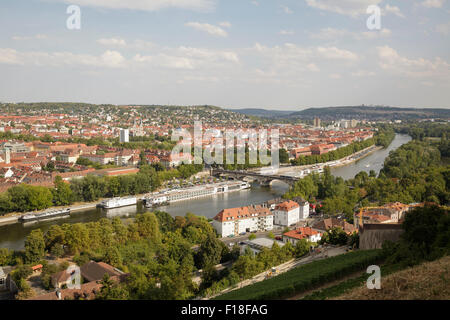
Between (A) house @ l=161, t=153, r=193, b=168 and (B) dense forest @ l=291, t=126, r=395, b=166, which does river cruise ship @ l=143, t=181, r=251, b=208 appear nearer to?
(A) house @ l=161, t=153, r=193, b=168

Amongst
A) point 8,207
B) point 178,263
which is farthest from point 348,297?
point 8,207

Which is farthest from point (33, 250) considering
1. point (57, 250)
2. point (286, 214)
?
point (286, 214)

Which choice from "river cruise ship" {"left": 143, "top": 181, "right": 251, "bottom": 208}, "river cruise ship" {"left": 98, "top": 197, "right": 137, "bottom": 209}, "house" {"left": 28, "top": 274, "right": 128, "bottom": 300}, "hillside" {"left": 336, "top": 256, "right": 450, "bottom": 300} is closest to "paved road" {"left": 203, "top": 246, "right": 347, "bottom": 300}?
"house" {"left": 28, "top": 274, "right": 128, "bottom": 300}

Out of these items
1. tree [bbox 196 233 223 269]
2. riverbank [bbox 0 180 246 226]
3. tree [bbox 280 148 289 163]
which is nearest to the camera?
tree [bbox 196 233 223 269]

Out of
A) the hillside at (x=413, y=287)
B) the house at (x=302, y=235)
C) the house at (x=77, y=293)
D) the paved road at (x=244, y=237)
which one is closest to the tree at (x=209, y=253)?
the paved road at (x=244, y=237)

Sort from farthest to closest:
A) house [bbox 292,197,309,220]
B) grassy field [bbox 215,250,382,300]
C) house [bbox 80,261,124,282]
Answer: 1. house [bbox 292,197,309,220]
2. house [bbox 80,261,124,282]
3. grassy field [bbox 215,250,382,300]

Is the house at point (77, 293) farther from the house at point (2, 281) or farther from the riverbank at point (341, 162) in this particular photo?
the riverbank at point (341, 162)
